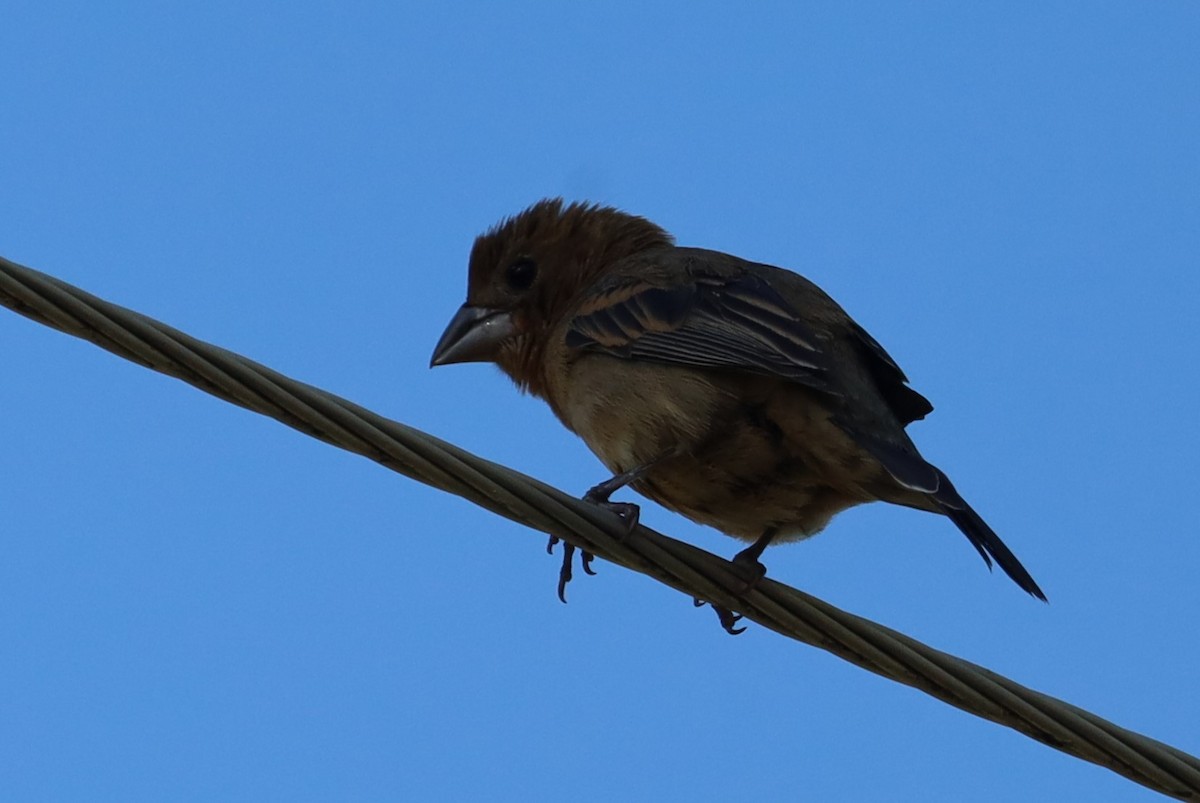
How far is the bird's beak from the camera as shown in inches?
289

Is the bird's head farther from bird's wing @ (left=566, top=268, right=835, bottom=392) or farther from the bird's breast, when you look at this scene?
the bird's breast

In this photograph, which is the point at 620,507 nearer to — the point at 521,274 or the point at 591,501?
the point at 591,501

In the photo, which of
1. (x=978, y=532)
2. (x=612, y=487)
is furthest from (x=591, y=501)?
(x=978, y=532)

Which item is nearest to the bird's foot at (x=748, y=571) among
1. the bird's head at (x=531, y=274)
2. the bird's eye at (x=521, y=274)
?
the bird's head at (x=531, y=274)

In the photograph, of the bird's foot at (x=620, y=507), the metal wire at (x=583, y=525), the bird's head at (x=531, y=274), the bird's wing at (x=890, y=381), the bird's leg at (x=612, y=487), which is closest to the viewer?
the metal wire at (x=583, y=525)

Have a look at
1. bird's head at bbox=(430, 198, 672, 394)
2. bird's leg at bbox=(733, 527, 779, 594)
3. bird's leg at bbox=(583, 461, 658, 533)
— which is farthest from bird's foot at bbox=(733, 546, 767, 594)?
bird's head at bbox=(430, 198, 672, 394)

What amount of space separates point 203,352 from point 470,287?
383cm

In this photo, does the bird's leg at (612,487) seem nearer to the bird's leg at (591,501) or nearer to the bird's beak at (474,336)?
the bird's leg at (591,501)

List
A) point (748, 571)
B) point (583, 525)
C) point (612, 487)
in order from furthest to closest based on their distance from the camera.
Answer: point (612, 487), point (748, 571), point (583, 525)

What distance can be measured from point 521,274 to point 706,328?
1633mm

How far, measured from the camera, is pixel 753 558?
6.02 m

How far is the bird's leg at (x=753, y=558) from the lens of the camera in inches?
198

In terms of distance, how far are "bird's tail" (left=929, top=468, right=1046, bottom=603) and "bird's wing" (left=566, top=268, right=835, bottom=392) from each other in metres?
0.53

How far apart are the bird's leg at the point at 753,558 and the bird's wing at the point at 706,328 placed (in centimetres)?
66
